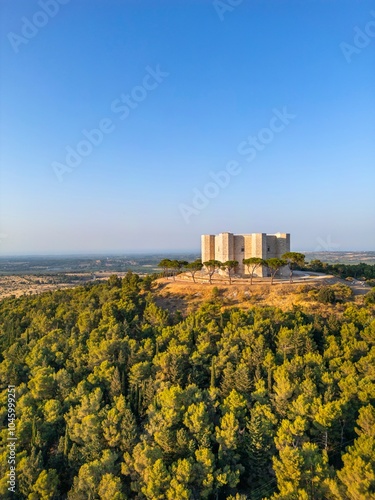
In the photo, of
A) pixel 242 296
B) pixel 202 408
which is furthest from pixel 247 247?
pixel 202 408

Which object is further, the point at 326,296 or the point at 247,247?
the point at 247,247

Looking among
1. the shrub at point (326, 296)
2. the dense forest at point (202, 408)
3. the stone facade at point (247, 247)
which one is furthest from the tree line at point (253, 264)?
the dense forest at point (202, 408)

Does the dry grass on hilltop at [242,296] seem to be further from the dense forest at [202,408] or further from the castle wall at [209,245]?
the castle wall at [209,245]

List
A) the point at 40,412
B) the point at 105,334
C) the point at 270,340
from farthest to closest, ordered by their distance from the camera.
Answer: the point at 105,334, the point at 270,340, the point at 40,412

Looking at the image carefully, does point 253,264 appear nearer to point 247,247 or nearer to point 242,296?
point 247,247

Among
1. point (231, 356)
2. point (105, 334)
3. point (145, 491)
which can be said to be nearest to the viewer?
point (145, 491)

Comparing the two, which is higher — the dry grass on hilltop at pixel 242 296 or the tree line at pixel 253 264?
the tree line at pixel 253 264

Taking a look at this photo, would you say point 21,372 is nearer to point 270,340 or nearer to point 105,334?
point 105,334

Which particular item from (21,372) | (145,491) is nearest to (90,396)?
(145,491)
